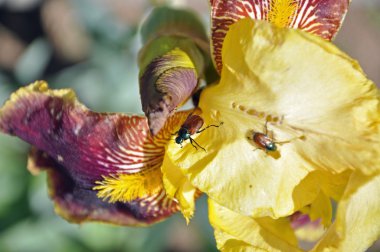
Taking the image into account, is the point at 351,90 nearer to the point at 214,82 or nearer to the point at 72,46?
the point at 214,82

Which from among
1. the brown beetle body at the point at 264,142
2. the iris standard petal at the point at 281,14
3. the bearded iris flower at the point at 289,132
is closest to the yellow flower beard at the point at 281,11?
the iris standard petal at the point at 281,14

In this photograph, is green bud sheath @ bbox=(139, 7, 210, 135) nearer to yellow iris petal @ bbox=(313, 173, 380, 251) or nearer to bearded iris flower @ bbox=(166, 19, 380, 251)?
bearded iris flower @ bbox=(166, 19, 380, 251)

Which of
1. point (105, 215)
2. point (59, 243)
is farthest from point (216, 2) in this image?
point (59, 243)

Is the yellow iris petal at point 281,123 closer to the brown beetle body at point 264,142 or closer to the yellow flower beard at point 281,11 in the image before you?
the brown beetle body at point 264,142

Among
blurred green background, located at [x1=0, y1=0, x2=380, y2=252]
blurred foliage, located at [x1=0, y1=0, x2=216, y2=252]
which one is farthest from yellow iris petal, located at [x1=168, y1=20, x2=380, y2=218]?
blurred foliage, located at [x1=0, y1=0, x2=216, y2=252]

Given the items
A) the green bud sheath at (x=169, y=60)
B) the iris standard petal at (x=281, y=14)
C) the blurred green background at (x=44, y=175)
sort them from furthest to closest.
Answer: the blurred green background at (x=44, y=175) → the iris standard petal at (x=281, y=14) → the green bud sheath at (x=169, y=60)

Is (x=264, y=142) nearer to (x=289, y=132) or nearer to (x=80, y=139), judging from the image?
(x=289, y=132)
